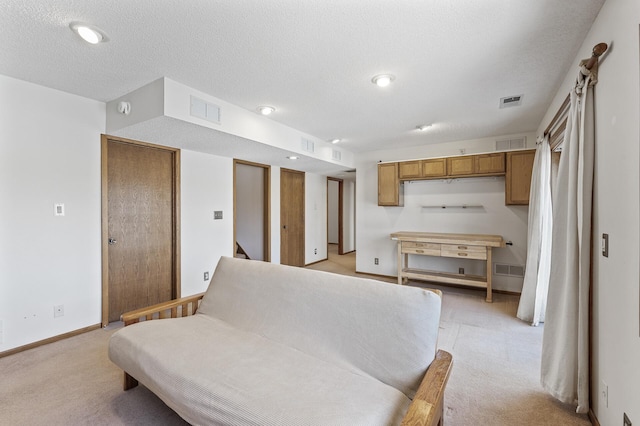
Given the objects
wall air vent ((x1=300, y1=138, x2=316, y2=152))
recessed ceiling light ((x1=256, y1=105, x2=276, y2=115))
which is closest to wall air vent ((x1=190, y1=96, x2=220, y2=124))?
recessed ceiling light ((x1=256, y1=105, x2=276, y2=115))

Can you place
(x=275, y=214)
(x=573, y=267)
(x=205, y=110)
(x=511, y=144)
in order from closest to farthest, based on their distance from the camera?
(x=573, y=267) → (x=205, y=110) → (x=511, y=144) → (x=275, y=214)

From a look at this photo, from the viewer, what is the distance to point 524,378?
7.09 ft

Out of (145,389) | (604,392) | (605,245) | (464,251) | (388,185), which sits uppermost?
(388,185)

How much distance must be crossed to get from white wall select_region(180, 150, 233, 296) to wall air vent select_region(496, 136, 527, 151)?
4.18 metres

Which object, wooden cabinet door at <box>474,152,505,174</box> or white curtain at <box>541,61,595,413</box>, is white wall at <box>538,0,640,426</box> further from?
wooden cabinet door at <box>474,152,505,174</box>

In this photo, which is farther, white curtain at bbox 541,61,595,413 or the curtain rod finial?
white curtain at bbox 541,61,595,413

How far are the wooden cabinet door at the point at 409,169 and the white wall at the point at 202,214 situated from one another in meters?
2.83

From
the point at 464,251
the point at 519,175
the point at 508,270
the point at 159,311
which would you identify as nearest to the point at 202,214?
the point at 159,311

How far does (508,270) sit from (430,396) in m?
3.98

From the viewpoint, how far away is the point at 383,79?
2.43 meters

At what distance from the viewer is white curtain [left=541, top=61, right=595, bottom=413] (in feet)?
5.47

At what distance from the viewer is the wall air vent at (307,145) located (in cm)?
418

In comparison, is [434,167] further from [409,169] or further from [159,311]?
[159,311]

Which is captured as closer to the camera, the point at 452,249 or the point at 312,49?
the point at 312,49
